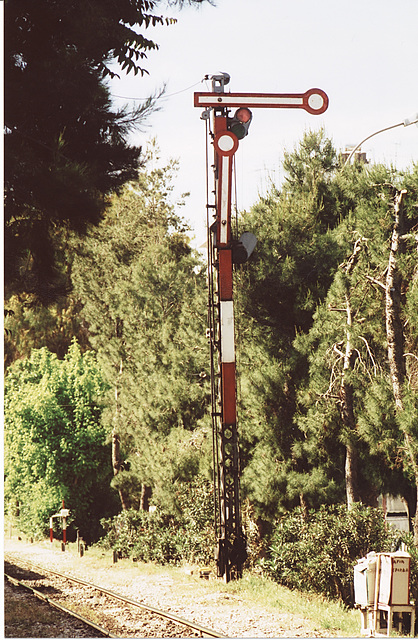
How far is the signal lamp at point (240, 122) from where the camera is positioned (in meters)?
7.18

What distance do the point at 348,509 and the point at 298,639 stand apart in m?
3.09

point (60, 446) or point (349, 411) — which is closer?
point (349, 411)

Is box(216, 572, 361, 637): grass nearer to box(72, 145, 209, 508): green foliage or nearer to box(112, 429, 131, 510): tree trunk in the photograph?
box(72, 145, 209, 508): green foliage

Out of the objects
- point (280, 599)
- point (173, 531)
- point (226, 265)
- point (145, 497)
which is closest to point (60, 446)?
point (145, 497)

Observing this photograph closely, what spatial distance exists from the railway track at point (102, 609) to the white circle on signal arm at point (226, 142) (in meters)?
4.51

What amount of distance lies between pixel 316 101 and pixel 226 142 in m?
0.93

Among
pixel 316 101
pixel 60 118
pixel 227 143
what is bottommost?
pixel 60 118

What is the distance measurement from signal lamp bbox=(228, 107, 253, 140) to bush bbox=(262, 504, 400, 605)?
4622 mm

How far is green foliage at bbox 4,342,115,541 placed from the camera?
14648 millimetres

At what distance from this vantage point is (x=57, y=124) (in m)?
5.51

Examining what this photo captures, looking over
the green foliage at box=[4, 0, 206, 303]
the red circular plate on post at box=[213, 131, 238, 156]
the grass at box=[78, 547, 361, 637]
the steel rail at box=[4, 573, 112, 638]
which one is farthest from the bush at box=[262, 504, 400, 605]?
the green foliage at box=[4, 0, 206, 303]

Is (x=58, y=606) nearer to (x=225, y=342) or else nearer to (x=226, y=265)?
(x=225, y=342)

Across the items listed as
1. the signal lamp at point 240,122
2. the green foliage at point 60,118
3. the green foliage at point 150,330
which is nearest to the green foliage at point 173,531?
the green foliage at point 150,330

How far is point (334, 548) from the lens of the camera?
28.7 ft
